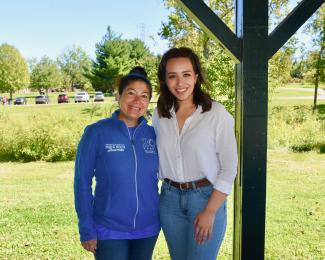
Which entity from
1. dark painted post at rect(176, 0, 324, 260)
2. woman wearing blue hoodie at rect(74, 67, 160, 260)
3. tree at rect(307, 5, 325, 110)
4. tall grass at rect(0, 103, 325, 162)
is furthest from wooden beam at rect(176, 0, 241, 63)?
tree at rect(307, 5, 325, 110)

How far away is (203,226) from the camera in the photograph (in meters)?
2.06

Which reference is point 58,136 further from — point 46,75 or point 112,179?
point 46,75

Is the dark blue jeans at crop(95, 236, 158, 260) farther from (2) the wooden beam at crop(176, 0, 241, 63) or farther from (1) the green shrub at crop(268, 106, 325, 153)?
(1) the green shrub at crop(268, 106, 325, 153)

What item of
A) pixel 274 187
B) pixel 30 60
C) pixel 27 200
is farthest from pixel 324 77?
pixel 30 60

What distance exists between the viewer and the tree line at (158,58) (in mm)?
9609

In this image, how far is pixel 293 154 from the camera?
418 inches

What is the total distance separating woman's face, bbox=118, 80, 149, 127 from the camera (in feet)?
7.10

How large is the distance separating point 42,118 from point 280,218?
30.4 feet

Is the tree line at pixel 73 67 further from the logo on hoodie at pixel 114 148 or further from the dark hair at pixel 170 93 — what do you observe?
the logo on hoodie at pixel 114 148

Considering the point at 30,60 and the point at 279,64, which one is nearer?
the point at 279,64

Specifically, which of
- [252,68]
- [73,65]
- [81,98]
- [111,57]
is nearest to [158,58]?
[252,68]

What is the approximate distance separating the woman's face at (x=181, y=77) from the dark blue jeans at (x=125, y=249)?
831 millimetres

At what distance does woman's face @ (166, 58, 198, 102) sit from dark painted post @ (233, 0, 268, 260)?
30 cm

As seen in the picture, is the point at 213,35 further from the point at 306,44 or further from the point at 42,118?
the point at 306,44
